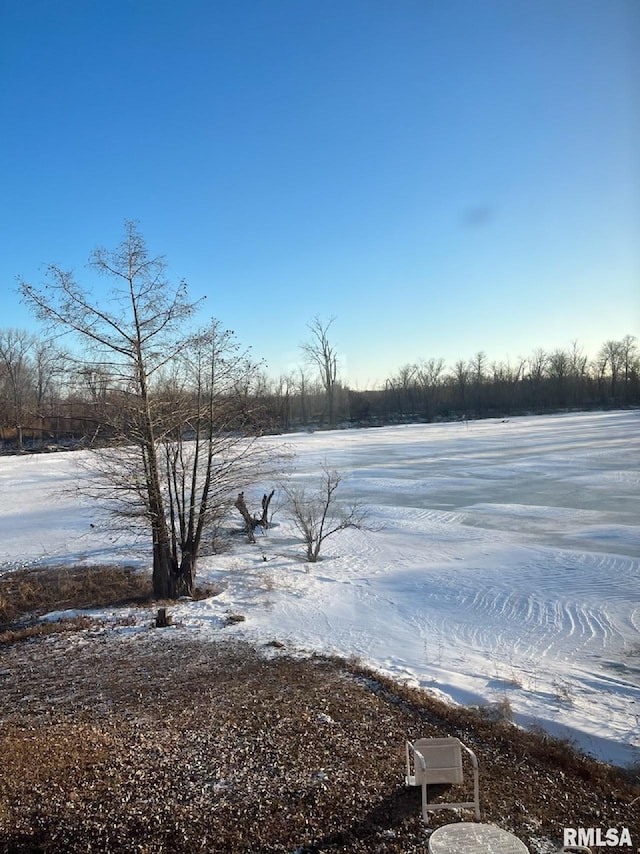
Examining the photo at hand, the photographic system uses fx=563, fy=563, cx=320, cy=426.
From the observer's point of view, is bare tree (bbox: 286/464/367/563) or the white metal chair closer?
the white metal chair

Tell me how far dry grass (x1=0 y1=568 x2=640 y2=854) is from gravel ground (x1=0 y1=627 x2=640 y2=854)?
0.01 metres

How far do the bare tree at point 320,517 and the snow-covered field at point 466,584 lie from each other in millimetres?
429

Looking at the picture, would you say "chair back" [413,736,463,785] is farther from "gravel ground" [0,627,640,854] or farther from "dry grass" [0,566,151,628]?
"dry grass" [0,566,151,628]

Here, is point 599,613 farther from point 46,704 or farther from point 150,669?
point 46,704

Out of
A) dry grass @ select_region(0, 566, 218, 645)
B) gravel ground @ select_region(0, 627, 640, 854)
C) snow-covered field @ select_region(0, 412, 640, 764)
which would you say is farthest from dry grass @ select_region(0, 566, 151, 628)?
gravel ground @ select_region(0, 627, 640, 854)

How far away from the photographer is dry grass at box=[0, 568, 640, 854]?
153 inches

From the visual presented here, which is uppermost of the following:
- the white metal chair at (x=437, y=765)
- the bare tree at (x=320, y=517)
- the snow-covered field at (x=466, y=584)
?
the white metal chair at (x=437, y=765)

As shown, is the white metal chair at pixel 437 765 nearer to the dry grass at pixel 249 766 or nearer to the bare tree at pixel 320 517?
the dry grass at pixel 249 766

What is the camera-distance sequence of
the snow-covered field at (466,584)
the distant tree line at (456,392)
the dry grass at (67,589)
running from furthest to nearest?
1. the distant tree line at (456,392)
2. the dry grass at (67,589)
3. the snow-covered field at (466,584)

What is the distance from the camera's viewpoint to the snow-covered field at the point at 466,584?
7.30 m

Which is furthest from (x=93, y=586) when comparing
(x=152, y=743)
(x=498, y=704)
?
(x=498, y=704)

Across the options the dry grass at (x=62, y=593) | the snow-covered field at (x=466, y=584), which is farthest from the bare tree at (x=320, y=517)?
the dry grass at (x=62, y=593)

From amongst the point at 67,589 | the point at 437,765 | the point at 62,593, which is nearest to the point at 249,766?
the point at 437,765

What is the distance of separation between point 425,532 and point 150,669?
10372 mm
